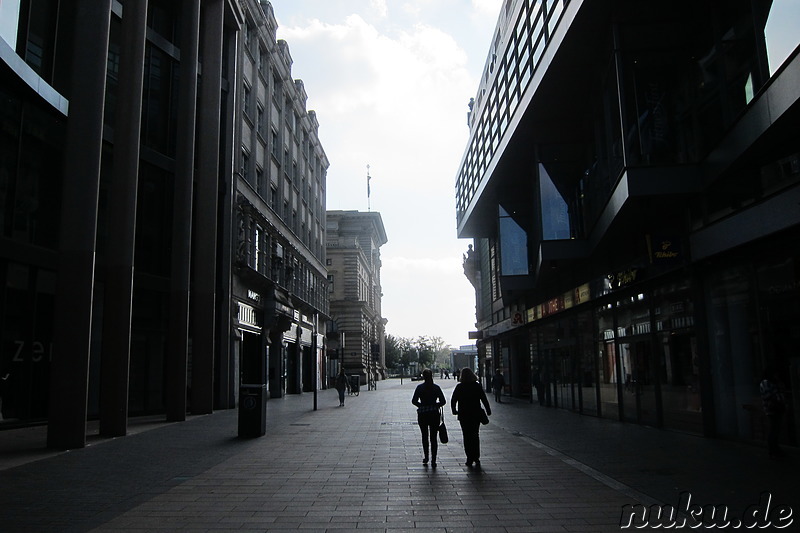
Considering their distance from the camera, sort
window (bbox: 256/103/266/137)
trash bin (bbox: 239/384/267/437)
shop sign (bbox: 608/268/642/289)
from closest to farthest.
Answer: trash bin (bbox: 239/384/267/437) → shop sign (bbox: 608/268/642/289) → window (bbox: 256/103/266/137)

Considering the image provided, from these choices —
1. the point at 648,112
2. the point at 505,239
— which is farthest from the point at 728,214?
the point at 505,239

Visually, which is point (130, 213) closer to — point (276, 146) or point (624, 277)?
point (624, 277)

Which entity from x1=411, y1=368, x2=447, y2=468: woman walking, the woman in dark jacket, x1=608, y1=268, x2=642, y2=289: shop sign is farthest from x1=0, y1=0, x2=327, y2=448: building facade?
x1=608, y1=268, x2=642, y2=289: shop sign

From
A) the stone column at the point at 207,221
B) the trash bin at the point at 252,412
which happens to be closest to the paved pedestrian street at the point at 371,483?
the trash bin at the point at 252,412

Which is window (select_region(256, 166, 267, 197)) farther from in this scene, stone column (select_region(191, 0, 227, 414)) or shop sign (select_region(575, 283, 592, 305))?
shop sign (select_region(575, 283, 592, 305))

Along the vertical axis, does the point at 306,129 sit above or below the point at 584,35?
above

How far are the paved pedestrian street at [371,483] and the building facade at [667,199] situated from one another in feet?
6.29

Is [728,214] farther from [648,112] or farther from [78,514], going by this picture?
[78,514]

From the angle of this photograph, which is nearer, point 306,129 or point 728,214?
point 728,214

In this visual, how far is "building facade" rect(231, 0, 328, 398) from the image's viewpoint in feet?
93.5

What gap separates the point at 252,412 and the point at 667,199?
33.7 ft

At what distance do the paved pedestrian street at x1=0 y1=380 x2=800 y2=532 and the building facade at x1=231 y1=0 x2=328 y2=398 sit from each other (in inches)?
414

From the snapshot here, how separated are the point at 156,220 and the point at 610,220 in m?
14.6

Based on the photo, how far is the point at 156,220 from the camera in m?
21.9
